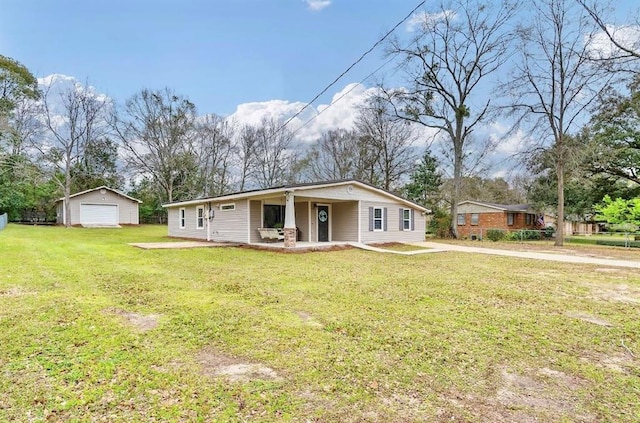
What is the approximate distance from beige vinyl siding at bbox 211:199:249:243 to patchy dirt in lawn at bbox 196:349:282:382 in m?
11.7

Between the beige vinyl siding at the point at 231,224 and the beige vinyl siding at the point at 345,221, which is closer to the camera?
the beige vinyl siding at the point at 231,224

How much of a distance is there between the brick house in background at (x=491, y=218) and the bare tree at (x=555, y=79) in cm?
987

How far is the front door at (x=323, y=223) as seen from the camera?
16094 millimetres

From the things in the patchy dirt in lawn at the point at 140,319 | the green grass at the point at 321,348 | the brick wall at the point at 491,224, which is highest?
the brick wall at the point at 491,224

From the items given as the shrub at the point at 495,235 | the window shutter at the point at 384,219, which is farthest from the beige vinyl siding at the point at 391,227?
the shrub at the point at 495,235

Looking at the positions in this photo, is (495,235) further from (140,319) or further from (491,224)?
(140,319)

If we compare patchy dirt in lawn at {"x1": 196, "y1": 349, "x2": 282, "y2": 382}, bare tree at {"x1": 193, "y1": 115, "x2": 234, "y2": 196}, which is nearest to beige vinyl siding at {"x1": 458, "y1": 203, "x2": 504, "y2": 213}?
bare tree at {"x1": 193, "y1": 115, "x2": 234, "y2": 196}

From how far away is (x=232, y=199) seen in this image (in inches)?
607

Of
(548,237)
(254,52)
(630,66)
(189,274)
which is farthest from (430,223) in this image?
(189,274)

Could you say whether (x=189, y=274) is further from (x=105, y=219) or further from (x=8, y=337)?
(x=105, y=219)

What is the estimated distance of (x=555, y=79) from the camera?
17.9 metres

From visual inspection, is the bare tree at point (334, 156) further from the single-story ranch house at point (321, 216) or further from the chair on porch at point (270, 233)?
the chair on porch at point (270, 233)

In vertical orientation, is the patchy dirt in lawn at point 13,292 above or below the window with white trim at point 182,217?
below

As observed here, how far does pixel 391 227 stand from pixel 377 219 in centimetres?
95
